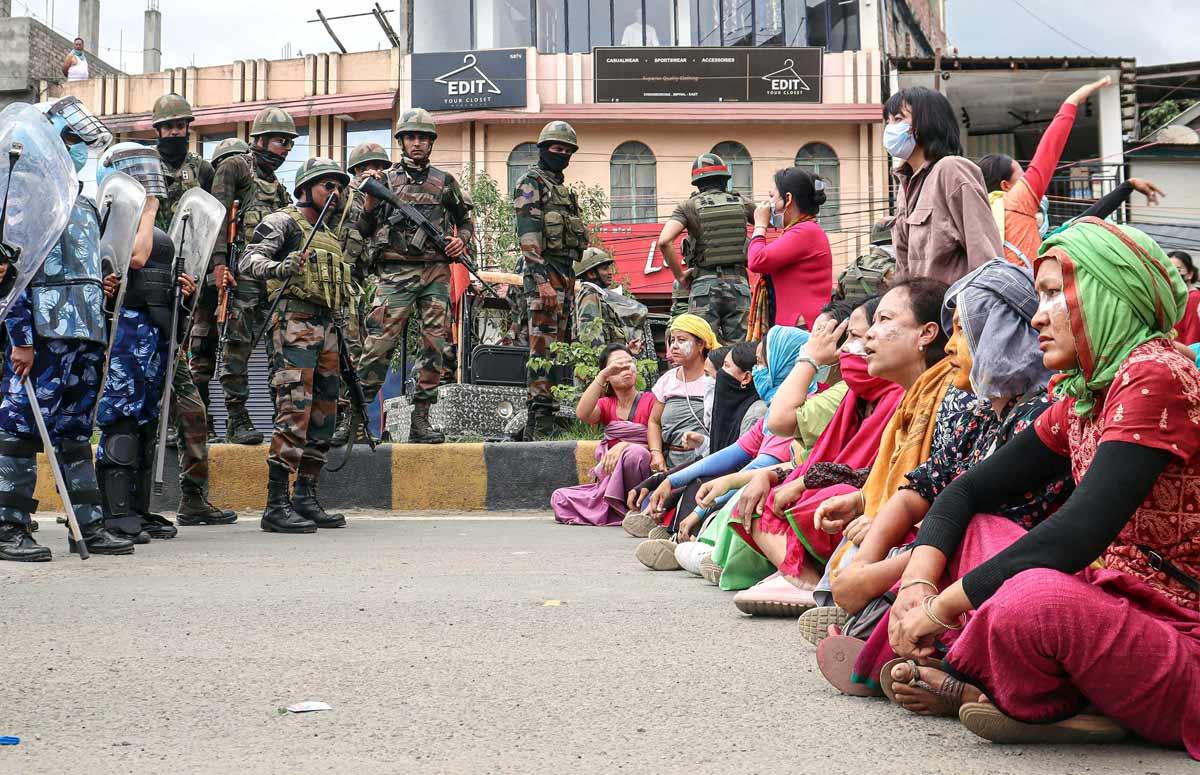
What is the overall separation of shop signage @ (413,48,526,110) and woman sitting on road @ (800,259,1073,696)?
2503cm

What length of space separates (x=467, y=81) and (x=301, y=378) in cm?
2139

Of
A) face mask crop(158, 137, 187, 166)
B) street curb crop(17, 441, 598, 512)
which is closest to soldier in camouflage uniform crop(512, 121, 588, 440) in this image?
street curb crop(17, 441, 598, 512)

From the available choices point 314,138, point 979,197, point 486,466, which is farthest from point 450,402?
point 314,138

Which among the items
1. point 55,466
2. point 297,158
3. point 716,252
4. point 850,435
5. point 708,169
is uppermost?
point 297,158

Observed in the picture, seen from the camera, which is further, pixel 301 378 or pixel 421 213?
pixel 421 213

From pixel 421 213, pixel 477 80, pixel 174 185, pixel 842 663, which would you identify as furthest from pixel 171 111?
pixel 477 80

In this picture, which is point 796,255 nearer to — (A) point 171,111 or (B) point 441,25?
(A) point 171,111

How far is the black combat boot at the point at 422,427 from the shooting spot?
30.5ft

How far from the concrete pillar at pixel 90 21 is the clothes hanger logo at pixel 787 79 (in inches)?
753

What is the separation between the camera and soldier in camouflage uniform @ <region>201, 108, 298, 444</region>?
9.00 meters

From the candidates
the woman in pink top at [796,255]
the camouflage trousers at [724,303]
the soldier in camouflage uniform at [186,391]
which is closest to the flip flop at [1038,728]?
the woman in pink top at [796,255]

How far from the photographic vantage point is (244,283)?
30.3 feet

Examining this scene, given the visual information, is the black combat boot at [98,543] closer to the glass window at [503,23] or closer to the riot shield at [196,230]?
the riot shield at [196,230]

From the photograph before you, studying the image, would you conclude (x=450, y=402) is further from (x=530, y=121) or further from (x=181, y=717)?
(x=530, y=121)
